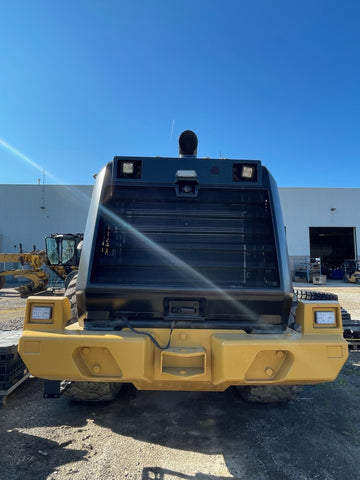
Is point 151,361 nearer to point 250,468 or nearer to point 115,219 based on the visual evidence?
point 250,468

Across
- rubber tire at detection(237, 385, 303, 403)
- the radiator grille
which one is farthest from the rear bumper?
rubber tire at detection(237, 385, 303, 403)

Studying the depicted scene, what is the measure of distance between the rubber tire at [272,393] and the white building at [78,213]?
23.6 meters

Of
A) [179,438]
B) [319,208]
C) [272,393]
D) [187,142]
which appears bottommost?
[179,438]

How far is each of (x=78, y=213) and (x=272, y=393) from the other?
2472 cm

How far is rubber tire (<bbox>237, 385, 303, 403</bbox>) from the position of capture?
9.76 ft

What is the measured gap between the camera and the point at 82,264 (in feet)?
8.46

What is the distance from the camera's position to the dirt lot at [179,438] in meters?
2.23

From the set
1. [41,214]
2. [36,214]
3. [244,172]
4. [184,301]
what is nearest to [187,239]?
[184,301]

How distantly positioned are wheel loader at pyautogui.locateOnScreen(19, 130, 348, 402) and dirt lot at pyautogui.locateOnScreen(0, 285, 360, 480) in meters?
0.29

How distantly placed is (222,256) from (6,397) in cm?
291

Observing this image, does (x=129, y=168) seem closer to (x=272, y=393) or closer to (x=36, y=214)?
(x=272, y=393)

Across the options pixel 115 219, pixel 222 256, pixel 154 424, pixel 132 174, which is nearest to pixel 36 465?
pixel 154 424

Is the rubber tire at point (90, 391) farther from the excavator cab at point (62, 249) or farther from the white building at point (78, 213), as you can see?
the white building at point (78, 213)

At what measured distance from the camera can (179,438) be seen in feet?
8.62
